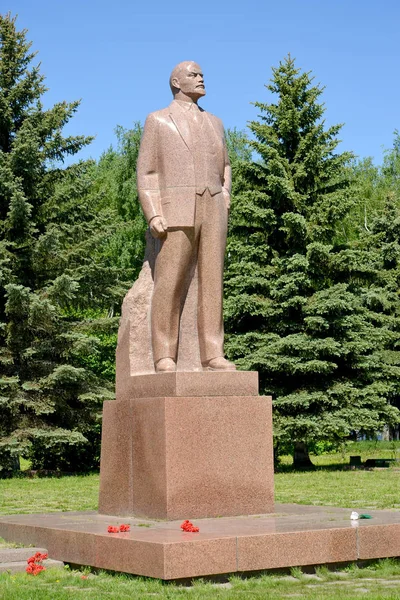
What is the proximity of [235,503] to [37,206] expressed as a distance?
14.3 metres

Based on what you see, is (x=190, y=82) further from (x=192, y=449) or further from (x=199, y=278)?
(x=192, y=449)

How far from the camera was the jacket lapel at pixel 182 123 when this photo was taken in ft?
27.7

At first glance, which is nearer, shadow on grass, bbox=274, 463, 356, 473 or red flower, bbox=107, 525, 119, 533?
red flower, bbox=107, 525, 119, 533

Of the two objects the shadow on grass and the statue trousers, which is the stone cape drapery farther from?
the shadow on grass

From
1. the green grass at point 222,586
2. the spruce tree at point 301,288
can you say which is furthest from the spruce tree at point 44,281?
the green grass at point 222,586

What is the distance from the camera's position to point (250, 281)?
66.9 ft

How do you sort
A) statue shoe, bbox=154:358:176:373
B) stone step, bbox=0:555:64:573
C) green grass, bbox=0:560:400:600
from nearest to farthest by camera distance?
1. green grass, bbox=0:560:400:600
2. stone step, bbox=0:555:64:573
3. statue shoe, bbox=154:358:176:373

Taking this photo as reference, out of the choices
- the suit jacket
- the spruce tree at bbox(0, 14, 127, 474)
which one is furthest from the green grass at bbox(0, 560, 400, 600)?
the spruce tree at bbox(0, 14, 127, 474)

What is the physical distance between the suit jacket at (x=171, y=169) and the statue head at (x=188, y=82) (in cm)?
16

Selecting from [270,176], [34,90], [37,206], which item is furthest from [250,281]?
[34,90]

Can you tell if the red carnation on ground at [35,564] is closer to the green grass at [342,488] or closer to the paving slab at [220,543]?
the paving slab at [220,543]

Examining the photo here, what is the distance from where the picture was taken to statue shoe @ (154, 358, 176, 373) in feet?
27.2

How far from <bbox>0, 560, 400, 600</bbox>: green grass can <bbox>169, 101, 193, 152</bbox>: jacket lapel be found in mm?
3755

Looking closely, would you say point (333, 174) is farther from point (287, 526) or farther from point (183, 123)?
point (287, 526)
